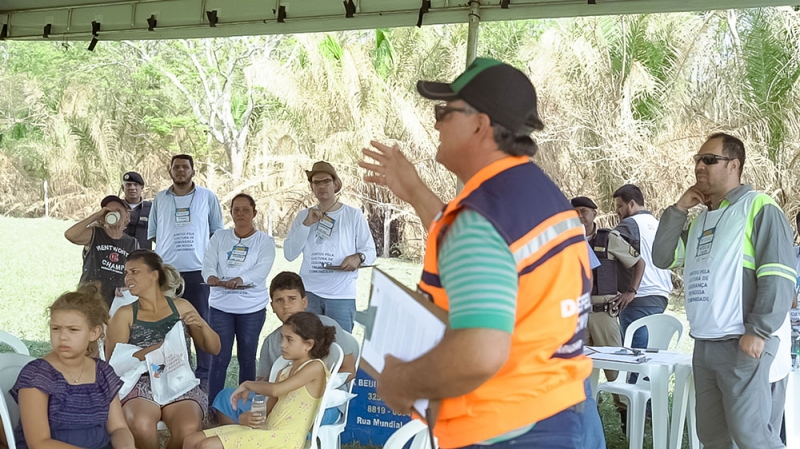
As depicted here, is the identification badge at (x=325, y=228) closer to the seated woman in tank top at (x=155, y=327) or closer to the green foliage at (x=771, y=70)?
the seated woman in tank top at (x=155, y=327)

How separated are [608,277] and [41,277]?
38.8 feet

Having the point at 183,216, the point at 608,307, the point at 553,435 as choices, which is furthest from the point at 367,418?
Answer: the point at 553,435

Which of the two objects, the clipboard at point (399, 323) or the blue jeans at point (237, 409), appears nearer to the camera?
the clipboard at point (399, 323)

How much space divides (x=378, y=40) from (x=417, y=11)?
9.99 metres

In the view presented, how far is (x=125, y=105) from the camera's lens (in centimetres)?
2067

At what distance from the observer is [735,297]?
368 centimetres

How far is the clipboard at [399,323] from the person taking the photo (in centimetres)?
133

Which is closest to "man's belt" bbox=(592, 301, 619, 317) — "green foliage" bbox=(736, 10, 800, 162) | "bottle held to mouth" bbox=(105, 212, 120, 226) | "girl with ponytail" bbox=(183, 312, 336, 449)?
"girl with ponytail" bbox=(183, 312, 336, 449)

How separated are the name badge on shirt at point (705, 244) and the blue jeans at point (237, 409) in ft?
6.23

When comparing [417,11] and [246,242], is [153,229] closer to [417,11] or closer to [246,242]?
[246,242]

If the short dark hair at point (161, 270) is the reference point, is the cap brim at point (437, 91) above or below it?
above

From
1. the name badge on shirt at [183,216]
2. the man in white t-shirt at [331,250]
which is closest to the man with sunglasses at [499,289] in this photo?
the man in white t-shirt at [331,250]

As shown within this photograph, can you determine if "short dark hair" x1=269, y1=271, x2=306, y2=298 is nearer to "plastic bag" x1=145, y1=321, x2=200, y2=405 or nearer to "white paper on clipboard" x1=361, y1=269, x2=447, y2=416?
"plastic bag" x1=145, y1=321, x2=200, y2=405

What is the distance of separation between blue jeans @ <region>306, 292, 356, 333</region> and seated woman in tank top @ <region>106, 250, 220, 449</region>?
1611 mm
